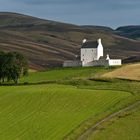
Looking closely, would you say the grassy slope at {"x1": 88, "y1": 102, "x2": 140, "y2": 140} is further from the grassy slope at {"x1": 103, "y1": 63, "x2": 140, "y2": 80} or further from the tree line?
the tree line

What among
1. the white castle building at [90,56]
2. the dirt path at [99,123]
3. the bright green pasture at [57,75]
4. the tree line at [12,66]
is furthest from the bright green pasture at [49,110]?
the white castle building at [90,56]

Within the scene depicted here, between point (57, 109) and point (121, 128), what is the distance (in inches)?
546

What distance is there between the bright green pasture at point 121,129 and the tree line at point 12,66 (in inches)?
2108

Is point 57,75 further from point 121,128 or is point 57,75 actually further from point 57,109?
point 121,128

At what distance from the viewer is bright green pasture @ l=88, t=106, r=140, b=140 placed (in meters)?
46.8

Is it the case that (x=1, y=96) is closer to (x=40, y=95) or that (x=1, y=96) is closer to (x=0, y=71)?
(x=40, y=95)

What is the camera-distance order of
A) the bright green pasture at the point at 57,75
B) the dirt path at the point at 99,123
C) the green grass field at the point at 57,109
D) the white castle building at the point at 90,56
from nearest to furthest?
1. the dirt path at the point at 99,123
2. the green grass field at the point at 57,109
3. the bright green pasture at the point at 57,75
4. the white castle building at the point at 90,56

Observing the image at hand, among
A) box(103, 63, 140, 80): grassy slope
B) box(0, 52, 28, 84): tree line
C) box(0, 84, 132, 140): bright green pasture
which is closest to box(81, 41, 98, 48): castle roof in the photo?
box(103, 63, 140, 80): grassy slope

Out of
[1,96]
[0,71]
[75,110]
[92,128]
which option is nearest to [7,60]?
[0,71]

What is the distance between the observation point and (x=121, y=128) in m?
50.4

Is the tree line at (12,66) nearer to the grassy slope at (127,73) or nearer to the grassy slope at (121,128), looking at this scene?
the grassy slope at (127,73)

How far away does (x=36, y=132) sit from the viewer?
49.4 m

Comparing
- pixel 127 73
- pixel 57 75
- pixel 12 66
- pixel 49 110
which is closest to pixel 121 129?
pixel 49 110

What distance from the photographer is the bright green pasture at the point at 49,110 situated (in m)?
49.8
